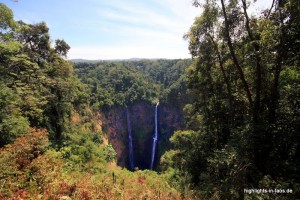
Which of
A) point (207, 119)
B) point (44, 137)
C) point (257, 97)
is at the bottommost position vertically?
point (44, 137)

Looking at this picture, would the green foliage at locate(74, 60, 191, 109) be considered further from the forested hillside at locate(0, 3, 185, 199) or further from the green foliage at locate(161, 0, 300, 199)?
the green foliage at locate(161, 0, 300, 199)

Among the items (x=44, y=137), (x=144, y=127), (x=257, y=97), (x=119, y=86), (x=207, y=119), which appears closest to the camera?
(x=257, y=97)

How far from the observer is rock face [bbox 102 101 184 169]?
44.3 meters

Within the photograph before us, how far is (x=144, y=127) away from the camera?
4856 centimetres

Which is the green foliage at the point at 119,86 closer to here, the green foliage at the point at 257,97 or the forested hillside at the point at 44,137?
the forested hillside at the point at 44,137

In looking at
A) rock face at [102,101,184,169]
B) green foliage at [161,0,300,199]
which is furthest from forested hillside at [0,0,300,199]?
rock face at [102,101,184,169]

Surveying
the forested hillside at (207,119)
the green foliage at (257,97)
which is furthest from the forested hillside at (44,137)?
the green foliage at (257,97)

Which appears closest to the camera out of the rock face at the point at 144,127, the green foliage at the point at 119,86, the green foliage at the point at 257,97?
the green foliage at the point at 257,97

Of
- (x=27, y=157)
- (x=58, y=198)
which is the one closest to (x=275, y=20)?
(x=58, y=198)

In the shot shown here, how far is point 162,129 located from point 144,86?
10367 mm

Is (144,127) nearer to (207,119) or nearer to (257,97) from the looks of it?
(207,119)

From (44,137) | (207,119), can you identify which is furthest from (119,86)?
(44,137)

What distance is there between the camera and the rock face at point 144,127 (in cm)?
4432

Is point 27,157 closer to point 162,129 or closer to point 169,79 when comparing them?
point 162,129
